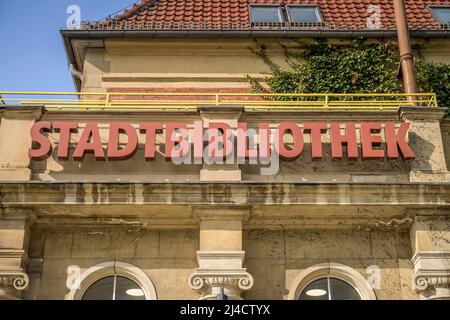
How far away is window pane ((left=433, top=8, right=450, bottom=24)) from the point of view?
21578mm

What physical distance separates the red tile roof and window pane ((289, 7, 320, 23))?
27cm

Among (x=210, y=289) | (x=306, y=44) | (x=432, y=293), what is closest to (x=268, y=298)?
(x=210, y=289)

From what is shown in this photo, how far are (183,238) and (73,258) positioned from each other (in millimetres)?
2125

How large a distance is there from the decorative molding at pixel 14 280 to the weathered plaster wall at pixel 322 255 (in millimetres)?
4101

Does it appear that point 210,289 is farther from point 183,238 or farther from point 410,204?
point 410,204

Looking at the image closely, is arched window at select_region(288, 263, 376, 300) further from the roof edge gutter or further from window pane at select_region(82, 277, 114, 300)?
the roof edge gutter

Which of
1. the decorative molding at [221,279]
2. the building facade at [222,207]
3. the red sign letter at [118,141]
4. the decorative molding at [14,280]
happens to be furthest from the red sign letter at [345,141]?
the decorative molding at [14,280]

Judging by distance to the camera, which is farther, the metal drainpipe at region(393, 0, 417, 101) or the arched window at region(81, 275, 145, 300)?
the metal drainpipe at region(393, 0, 417, 101)

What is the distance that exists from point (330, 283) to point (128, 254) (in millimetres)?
3893

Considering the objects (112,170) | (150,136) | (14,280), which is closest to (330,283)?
(150,136)

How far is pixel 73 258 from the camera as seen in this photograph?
1395 centimetres

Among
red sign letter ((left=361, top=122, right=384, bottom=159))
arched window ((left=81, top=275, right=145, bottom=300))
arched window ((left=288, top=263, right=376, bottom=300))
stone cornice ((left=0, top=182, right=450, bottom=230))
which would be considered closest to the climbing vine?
red sign letter ((left=361, top=122, right=384, bottom=159))

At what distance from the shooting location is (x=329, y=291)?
546 inches
